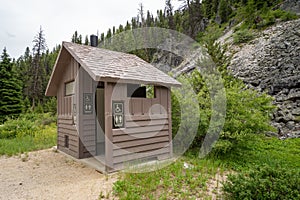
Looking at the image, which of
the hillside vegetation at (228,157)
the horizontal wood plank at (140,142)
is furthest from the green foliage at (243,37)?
the horizontal wood plank at (140,142)

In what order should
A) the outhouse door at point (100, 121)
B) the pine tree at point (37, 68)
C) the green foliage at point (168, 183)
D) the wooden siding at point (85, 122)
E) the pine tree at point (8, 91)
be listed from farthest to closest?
the pine tree at point (37, 68), the pine tree at point (8, 91), the outhouse door at point (100, 121), the wooden siding at point (85, 122), the green foliage at point (168, 183)

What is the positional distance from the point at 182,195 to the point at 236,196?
0.95 meters

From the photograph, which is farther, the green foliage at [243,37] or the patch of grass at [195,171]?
the green foliage at [243,37]

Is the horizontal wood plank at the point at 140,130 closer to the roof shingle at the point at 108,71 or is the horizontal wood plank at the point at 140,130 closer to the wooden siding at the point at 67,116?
the roof shingle at the point at 108,71

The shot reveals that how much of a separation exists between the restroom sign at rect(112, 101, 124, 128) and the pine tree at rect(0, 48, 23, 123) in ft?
47.6

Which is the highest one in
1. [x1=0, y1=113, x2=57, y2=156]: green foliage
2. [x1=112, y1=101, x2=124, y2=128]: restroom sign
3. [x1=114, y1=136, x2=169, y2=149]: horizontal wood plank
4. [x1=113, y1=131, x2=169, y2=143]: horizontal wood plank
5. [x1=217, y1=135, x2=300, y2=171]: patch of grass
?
[x1=112, y1=101, x2=124, y2=128]: restroom sign

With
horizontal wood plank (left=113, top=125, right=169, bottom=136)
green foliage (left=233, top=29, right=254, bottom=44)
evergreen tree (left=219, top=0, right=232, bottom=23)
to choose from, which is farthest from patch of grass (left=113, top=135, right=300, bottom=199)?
evergreen tree (left=219, top=0, right=232, bottom=23)

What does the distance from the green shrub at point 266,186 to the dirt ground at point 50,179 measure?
2.25m

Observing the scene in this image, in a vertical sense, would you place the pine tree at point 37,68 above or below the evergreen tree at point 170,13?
below

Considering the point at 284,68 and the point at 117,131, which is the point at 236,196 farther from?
the point at 284,68

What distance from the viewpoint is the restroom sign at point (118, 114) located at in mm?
4984

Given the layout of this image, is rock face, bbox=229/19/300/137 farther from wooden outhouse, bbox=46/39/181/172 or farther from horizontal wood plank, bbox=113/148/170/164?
wooden outhouse, bbox=46/39/181/172

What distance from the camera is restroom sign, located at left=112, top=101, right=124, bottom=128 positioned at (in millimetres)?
4984

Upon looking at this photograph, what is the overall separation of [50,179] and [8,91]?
48.2 ft
